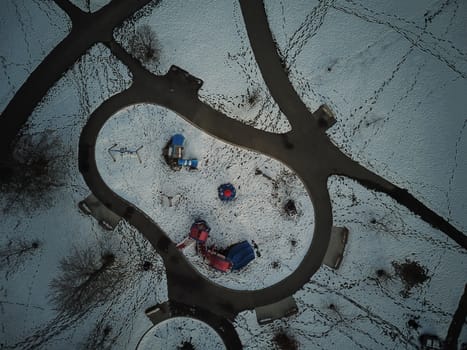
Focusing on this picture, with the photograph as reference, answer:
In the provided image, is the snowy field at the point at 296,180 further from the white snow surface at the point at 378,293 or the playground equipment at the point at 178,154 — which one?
the playground equipment at the point at 178,154

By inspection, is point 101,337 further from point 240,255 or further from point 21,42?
point 21,42

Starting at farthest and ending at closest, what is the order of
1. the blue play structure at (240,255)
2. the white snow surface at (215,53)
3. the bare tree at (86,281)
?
the white snow surface at (215,53) → the bare tree at (86,281) → the blue play structure at (240,255)

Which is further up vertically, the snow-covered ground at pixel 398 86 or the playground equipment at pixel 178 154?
the snow-covered ground at pixel 398 86

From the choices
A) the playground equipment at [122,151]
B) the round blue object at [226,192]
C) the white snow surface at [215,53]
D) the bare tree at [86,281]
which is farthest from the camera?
the white snow surface at [215,53]

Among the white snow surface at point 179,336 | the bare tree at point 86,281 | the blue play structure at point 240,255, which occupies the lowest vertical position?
the white snow surface at point 179,336

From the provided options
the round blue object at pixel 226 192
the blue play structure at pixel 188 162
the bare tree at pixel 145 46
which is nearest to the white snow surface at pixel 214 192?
the round blue object at pixel 226 192

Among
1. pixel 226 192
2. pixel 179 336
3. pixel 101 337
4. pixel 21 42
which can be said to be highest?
pixel 21 42

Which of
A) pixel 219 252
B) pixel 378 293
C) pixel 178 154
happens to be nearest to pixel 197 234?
pixel 219 252
